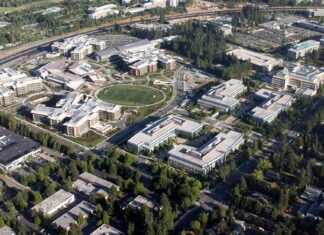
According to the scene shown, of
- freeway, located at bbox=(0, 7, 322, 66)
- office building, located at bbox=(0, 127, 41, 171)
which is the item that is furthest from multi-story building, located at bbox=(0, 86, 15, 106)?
freeway, located at bbox=(0, 7, 322, 66)

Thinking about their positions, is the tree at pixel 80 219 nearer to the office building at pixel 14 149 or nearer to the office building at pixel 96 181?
the office building at pixel 96 181

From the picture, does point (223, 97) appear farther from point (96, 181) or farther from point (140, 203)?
point (140, 203)

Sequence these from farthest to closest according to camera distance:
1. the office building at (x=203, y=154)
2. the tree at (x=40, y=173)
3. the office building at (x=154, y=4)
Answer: the office building at (x=154, y=4), the office building at (x=203, y=154), the tree at (x=40, y=173)

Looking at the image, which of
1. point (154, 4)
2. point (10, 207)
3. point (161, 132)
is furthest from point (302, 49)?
point (10, 207)

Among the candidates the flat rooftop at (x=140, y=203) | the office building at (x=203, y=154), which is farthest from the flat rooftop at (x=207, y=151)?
the flat rooftop at (x=140, y=203)

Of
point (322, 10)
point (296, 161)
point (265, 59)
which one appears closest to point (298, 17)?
point (322, 10)

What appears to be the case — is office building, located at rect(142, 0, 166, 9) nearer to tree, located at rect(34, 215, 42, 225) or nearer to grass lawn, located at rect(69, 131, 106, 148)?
grass lawn, located at rect(69, 131, 106, 148)
